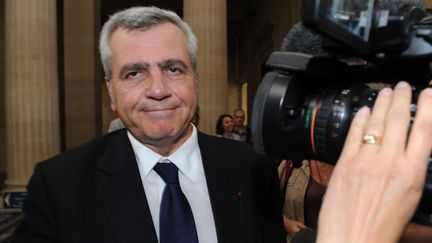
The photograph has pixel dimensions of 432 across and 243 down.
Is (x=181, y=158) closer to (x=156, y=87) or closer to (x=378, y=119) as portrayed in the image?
(x=156, y=87)

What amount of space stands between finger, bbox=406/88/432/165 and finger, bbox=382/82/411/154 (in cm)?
1

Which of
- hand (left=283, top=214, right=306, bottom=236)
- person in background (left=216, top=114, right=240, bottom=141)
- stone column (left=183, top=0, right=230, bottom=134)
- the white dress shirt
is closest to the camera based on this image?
the white dress shirt

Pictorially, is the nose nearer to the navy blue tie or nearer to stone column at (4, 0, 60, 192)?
the navy blue tie

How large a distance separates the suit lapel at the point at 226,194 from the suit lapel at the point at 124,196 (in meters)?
0.24

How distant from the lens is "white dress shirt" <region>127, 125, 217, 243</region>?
160cm

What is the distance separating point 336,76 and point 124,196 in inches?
33.2

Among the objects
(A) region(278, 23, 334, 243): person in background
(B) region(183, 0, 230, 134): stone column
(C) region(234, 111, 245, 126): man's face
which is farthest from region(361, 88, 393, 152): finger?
(B) region(183, 0, 230, 134): stone column

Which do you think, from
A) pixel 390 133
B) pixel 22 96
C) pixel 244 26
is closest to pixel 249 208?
pixel 390 133

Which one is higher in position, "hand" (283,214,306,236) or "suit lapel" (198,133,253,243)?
"suit lapel" (198,133,253,243)

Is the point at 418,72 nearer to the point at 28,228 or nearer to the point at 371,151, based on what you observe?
the point at 371,151

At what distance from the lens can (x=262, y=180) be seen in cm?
179

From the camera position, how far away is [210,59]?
9.66 metres

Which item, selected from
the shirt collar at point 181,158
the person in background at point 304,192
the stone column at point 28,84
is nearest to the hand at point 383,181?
the person in background at point 304,192

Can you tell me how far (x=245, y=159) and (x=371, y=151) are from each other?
1123 millimetres
